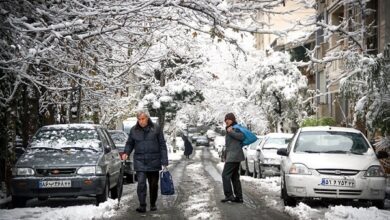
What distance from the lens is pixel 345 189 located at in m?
11.1

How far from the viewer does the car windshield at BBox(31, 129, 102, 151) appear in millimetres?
12305

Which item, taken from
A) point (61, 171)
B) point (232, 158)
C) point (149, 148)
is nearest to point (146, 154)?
point (149, 148)

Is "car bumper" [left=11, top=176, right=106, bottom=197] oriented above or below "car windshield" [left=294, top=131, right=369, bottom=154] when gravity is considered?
below

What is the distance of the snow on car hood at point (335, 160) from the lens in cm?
1126

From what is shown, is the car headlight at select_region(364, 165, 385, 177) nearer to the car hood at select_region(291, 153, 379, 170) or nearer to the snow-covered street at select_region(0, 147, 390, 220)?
the car hood at select_region(291, 153, 379, 170)

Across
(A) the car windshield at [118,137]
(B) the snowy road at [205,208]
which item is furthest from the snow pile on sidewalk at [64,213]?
(A) the car windshield at [118,137]

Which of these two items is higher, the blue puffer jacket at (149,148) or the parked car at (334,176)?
the blue puffer jacket at (149,148)

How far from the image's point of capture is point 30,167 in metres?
11.5

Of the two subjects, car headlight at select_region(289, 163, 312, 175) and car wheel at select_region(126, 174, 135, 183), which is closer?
car headlight at select_region(289, 163, 312, 175)

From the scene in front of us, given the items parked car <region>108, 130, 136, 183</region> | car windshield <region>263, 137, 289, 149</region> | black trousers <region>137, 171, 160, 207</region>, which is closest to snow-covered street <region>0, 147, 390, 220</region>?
black trousers <region>137, 171, 160, 207</region>

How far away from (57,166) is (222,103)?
53343mm

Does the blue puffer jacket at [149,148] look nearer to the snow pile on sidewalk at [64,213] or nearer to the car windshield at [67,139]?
the snow pile on sidewalk at [64,213]

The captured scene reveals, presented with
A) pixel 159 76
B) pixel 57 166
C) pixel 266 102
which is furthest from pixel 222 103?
pixel 57 166

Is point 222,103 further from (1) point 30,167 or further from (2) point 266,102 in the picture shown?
(1) point 30,167
